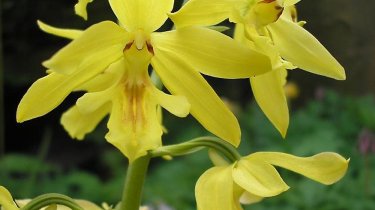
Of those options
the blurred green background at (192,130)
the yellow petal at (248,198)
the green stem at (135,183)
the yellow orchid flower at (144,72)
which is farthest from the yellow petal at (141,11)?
the blurred green background at (192,130)

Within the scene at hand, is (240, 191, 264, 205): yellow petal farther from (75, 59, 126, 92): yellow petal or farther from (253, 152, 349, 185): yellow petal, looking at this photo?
(75, 59, 126, 92): yellow petal

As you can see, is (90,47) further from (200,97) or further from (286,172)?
(286,172)

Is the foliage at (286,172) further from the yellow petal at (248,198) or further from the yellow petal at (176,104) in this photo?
the yellow petal at (176,104)

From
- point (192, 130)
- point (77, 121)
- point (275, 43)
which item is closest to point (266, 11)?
point (275, 43)

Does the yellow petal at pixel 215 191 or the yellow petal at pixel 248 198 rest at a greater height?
the yellow petal at pixel 215 191

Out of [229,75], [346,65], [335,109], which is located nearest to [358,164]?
[335,109]
